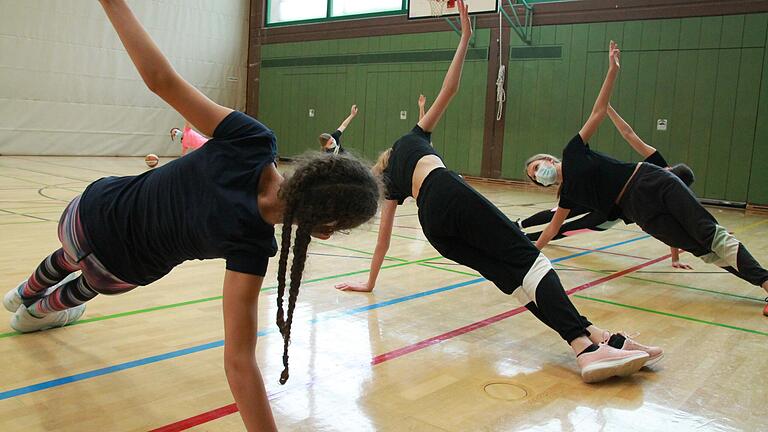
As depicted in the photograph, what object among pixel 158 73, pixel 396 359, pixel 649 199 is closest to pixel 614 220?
pixel 649 199

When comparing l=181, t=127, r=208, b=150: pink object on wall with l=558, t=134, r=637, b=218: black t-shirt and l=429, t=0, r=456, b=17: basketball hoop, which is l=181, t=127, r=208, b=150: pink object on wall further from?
l=558, t=134, r=637, b=218: black t-shirt

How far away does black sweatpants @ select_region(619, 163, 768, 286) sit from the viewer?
353cm

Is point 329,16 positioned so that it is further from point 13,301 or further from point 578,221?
point 13,301

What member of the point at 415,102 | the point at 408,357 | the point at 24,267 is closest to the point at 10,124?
the point at 415,102

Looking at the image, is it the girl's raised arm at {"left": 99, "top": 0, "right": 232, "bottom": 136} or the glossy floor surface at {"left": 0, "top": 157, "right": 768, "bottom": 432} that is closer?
the girl's raised arm at {"left": 99, "top": 0, "right": 232, "bottom": 136}

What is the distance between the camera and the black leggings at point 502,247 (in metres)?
2.39

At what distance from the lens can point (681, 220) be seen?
358 cm

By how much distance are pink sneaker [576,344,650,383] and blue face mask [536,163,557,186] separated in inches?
60.9

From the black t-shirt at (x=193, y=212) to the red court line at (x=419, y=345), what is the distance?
0.44 meters

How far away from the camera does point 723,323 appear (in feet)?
10.6

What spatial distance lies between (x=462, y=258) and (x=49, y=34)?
41.3 feet

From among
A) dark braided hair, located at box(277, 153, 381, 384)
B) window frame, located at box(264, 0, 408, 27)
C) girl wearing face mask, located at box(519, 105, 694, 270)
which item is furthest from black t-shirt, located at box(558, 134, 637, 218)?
window frame, located at box(264, 0, 408, 27)

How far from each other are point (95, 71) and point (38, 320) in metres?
12.1

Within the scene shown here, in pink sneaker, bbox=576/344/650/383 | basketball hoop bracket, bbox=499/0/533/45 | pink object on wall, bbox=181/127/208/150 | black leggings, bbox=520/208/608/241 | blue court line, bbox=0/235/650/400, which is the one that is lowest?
blue court line, bbox=0/235/650/400
